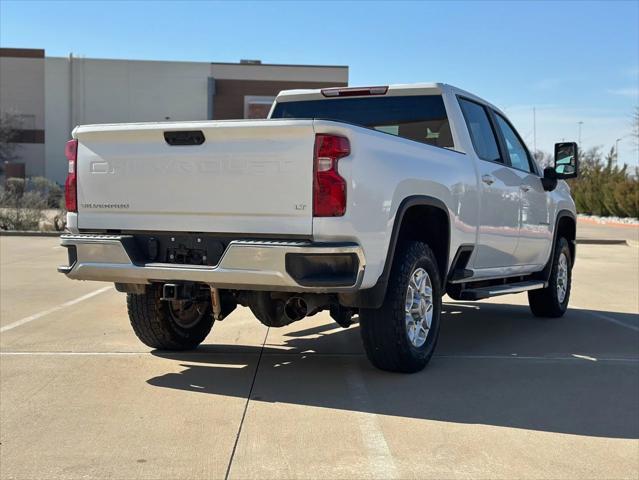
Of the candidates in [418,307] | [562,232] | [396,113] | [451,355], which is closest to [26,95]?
[562,232]

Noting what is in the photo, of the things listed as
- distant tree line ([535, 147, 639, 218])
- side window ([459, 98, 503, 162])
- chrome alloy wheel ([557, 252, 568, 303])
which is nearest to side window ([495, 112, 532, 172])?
side window ([459, 98, 503, 162])

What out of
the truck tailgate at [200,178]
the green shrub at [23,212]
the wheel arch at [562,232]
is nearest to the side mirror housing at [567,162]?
the wheel arch at [562,232]

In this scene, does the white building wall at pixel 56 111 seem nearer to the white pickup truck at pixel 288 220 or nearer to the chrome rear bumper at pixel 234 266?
the white pickup truck at pixel 288 220

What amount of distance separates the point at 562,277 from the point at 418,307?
3934 mm

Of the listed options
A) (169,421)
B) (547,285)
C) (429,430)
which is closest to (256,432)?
(169,421)

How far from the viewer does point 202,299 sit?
5.93 metres

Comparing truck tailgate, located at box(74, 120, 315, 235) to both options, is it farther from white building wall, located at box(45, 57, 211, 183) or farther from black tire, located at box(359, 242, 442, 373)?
white building wall, located at box(45, 57, 211, 183)

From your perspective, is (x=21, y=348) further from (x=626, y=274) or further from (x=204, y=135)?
(x=626, y=274)

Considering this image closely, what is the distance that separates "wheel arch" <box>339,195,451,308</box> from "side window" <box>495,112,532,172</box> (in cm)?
201

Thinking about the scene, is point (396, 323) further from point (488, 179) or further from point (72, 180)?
point (72, 180)

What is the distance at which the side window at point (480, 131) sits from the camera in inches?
282

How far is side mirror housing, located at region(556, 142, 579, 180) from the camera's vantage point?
27.6 feet

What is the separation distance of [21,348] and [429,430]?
394 cm

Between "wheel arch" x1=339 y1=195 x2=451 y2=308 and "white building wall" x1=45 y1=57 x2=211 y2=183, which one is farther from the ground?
"white building wall" x1=45 y1=57 x2=211 y2=183
